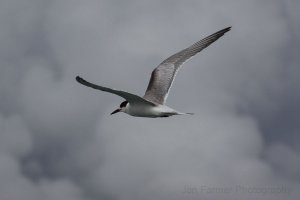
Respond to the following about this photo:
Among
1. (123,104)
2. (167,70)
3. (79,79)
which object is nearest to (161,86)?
(167,70)

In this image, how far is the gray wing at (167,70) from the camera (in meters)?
30.4

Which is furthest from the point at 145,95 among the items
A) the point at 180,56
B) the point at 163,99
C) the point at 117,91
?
the point at 117,91

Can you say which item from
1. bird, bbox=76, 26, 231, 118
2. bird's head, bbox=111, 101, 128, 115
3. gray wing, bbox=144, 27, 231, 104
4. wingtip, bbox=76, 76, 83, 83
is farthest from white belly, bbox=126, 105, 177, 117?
wingtip, bbox=76, 76, 83, 83

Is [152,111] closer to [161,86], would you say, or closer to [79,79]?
[161,86]

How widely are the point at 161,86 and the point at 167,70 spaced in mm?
1339

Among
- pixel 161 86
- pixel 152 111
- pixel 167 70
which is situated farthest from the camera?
pixel 167 70

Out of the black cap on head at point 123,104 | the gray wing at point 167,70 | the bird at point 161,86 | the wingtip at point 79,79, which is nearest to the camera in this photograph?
the wingtip at point 79,79

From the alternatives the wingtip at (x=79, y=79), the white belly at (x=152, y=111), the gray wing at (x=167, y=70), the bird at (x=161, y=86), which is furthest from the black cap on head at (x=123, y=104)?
the wingtip at (x=79, y=79)

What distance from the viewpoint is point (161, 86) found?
1219 inches

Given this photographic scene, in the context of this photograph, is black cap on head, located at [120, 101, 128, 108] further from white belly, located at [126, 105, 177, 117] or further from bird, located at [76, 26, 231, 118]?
white belly, located at [126, 105, 177, 117]

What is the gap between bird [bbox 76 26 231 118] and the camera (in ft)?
87.9

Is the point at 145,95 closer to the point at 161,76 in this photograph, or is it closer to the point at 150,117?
the point at 161,76

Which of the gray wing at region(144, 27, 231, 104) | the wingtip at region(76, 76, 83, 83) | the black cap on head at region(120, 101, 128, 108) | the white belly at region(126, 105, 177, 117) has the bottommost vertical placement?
the white belly at region(126, 105, 177, 117)

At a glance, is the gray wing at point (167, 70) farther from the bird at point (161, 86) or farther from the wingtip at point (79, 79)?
the wingtip at point (79, 79)
